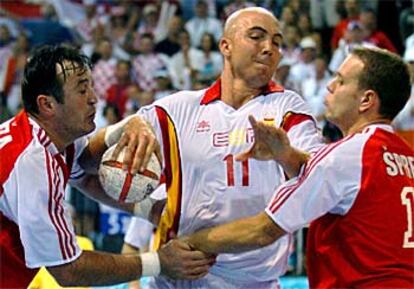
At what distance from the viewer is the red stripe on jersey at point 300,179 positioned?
12.7 ft

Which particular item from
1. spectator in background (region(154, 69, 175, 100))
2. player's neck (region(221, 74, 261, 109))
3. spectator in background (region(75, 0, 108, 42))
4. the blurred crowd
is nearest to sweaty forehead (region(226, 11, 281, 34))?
player's neck (region(221, 74, 261, 109))

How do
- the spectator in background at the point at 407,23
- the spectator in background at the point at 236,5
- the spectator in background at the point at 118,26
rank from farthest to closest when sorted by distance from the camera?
the spectator in background at the point at 118,26 → the spectator in background at the point at 236,5 → the spectator in background at the point at 407,23

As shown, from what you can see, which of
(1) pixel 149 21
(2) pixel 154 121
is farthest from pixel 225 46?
(1) pixel 149 21

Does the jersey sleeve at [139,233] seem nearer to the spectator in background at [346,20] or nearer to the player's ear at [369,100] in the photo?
the player's ear at [369,100]

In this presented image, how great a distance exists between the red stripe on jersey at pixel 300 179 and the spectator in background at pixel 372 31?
24.6 ft

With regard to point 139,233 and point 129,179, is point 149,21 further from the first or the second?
point 129,179

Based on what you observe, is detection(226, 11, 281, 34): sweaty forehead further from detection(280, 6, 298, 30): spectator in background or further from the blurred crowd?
detection(280, 6, 298, 30): spectator in background

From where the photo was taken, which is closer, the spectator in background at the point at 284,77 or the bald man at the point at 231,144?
the bald man at the point at 231,144

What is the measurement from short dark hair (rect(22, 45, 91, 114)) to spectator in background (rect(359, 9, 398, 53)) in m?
7.17

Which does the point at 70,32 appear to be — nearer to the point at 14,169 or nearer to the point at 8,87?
the point at 8,87

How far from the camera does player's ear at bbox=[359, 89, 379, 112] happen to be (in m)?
4.00

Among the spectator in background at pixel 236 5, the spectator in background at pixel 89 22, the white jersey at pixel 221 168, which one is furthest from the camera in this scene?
the spectator in background at pixel 89 22

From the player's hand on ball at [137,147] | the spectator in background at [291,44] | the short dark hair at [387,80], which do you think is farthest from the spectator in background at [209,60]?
the short dark hair at [387,80]

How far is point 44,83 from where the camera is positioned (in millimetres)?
4555
